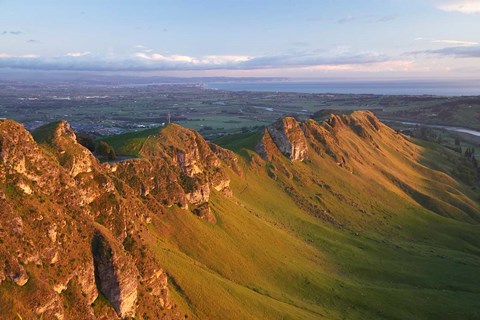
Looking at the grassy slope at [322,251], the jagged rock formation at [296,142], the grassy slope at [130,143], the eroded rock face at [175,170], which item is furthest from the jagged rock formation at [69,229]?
the jagged rock formation at [296,142]

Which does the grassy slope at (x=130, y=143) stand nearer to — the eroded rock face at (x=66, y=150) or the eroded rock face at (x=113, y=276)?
the eroded rock face at (x=66, y=150)

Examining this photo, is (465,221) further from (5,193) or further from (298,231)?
(5,193)

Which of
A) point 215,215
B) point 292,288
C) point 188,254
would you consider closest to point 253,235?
point 215,215

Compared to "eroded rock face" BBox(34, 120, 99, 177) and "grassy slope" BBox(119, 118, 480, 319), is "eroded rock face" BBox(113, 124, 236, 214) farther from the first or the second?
"eroded rock face" BBox(34, 120, 99, 177)

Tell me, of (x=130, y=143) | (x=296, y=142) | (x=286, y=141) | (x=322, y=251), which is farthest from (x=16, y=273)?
(x=296, y=142)

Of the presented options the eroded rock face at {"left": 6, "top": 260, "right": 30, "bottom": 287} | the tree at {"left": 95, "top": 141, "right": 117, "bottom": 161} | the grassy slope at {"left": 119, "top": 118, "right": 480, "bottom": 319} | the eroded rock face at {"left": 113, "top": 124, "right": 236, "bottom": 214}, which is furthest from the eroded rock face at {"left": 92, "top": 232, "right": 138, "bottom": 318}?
the tree at {"left": 95, "top": 141, "right": 117, "bottom": 161}
